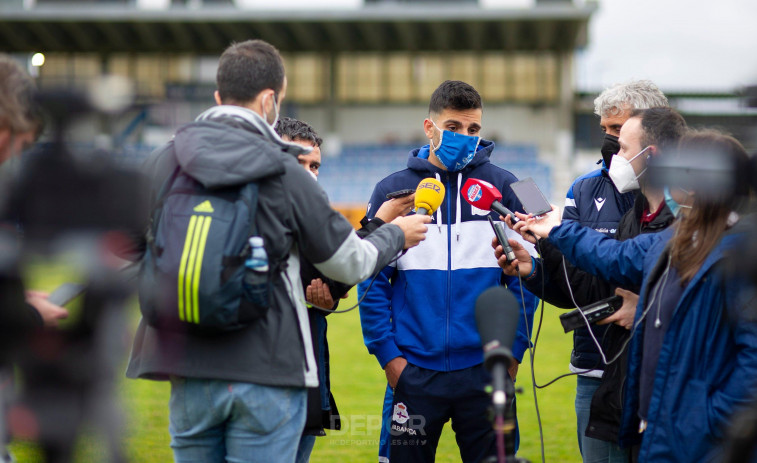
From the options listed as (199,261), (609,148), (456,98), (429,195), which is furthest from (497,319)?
(609,148)

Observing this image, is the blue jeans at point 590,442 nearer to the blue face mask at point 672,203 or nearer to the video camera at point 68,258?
the blue face mask at point 672,203

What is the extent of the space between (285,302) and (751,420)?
1.67m

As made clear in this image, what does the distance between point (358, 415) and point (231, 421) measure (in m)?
4.78

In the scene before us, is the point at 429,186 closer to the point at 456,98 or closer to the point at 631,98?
the point at 456,98

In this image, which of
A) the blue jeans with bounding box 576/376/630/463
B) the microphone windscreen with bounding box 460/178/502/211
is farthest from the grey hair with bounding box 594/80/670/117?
the blue jeans with bounding box 576/376/630/463

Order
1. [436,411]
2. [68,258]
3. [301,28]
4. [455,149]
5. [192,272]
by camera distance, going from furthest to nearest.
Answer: [301,28], [455,149], [436,411], [192,272], [68,258]

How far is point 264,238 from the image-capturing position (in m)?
3.01

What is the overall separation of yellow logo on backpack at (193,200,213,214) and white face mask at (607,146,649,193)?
86.4 inches

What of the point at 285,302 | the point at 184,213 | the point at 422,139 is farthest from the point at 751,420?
the point at 422,139

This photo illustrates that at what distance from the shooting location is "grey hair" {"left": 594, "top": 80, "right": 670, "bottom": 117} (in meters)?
4.52

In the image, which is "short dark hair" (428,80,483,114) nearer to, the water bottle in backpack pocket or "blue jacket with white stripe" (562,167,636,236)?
"blue jacket with white stripe" (562,167,636,236)

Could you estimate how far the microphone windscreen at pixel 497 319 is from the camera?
8.40 ft

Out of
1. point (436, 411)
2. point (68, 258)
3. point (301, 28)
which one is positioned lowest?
point (436, 411)

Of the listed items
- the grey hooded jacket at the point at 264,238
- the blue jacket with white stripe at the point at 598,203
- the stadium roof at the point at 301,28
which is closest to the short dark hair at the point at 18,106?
the grey hooded jacket at the point at 264,238
